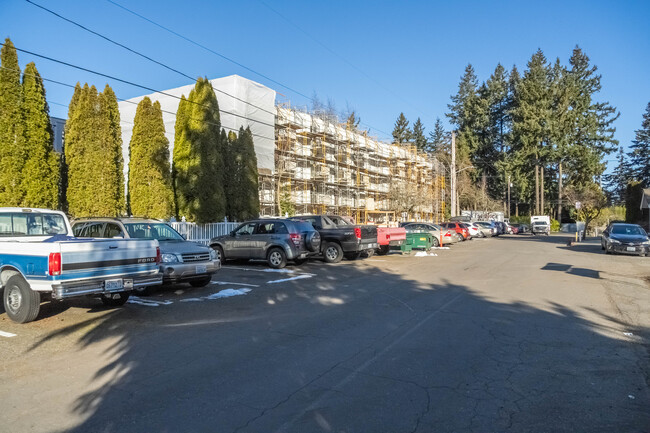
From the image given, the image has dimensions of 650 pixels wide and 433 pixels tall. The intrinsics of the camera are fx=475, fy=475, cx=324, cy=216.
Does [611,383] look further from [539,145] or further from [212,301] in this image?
[539,145]

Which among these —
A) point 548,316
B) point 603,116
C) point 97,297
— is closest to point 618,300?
point 548,316

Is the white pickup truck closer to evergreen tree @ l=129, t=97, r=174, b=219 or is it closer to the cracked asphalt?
the cracked asphalt

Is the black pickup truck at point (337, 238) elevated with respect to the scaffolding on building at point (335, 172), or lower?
lower

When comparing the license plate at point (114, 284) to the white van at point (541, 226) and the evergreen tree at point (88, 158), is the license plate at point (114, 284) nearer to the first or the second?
the evergreen tree at point (88, 158)

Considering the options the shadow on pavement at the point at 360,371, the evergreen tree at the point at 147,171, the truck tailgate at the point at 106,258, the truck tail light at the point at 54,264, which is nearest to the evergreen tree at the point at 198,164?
the evergreen tree at the point at 147,171

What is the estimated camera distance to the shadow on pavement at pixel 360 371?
4305mm

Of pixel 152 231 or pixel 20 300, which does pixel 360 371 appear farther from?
pixel 152 231

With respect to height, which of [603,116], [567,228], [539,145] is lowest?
[567,228]

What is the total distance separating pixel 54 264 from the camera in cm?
741

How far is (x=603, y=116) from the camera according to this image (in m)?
75.3

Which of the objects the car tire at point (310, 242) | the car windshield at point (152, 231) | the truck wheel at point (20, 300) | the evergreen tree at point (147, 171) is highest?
the evergreen tree at point (147, 171)

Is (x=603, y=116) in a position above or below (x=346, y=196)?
above

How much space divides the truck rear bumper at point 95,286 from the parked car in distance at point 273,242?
7034 millimetres

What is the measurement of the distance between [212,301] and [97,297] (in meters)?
2.58
